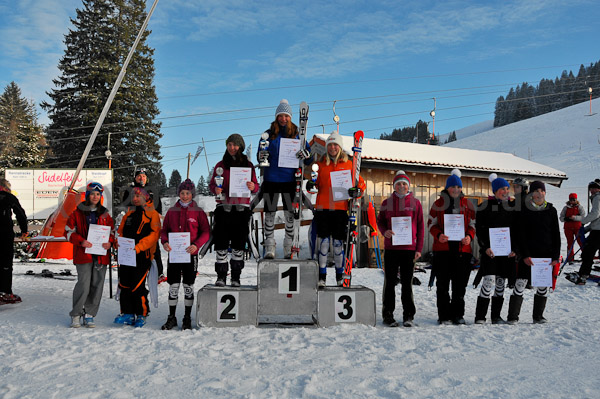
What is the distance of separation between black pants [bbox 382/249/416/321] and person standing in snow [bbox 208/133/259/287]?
1956 mm

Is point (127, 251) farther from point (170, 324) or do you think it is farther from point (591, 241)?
point (591, 241)

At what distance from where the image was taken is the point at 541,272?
5266 mm

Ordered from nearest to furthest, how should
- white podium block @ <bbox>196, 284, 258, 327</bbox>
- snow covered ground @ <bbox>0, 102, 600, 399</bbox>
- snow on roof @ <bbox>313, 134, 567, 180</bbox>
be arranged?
snow covered ground @ <bbox>0, 102, 600, 399</bbox>
white podium block @ <bbox>196, 284, 258, 327</bbox>
snow on roof @ <bbox>313, 134, 567, 180</bbox>

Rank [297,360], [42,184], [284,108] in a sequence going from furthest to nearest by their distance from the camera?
[42,184]
[284,108]
[297,360]

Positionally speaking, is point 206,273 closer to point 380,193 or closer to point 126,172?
point 380,193

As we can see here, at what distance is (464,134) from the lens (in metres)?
113

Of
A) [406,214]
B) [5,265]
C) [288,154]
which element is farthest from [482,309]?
[5,265]

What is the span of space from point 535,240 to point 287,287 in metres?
3.35

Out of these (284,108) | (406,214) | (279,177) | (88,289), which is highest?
(284,108)

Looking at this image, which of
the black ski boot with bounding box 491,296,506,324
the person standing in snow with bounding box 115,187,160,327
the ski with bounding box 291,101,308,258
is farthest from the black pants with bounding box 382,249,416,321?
the person standing in snow with bounding box 115,187,160,327

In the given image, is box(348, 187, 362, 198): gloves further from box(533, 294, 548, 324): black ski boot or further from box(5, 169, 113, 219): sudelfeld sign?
box(5, 169, 113, 219): sudelfeld sign

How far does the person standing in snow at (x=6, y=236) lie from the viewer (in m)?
6.09

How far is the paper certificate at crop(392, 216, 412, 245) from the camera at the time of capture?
5223 millimetres

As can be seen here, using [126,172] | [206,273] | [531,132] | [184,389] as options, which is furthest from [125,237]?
[531,132]
